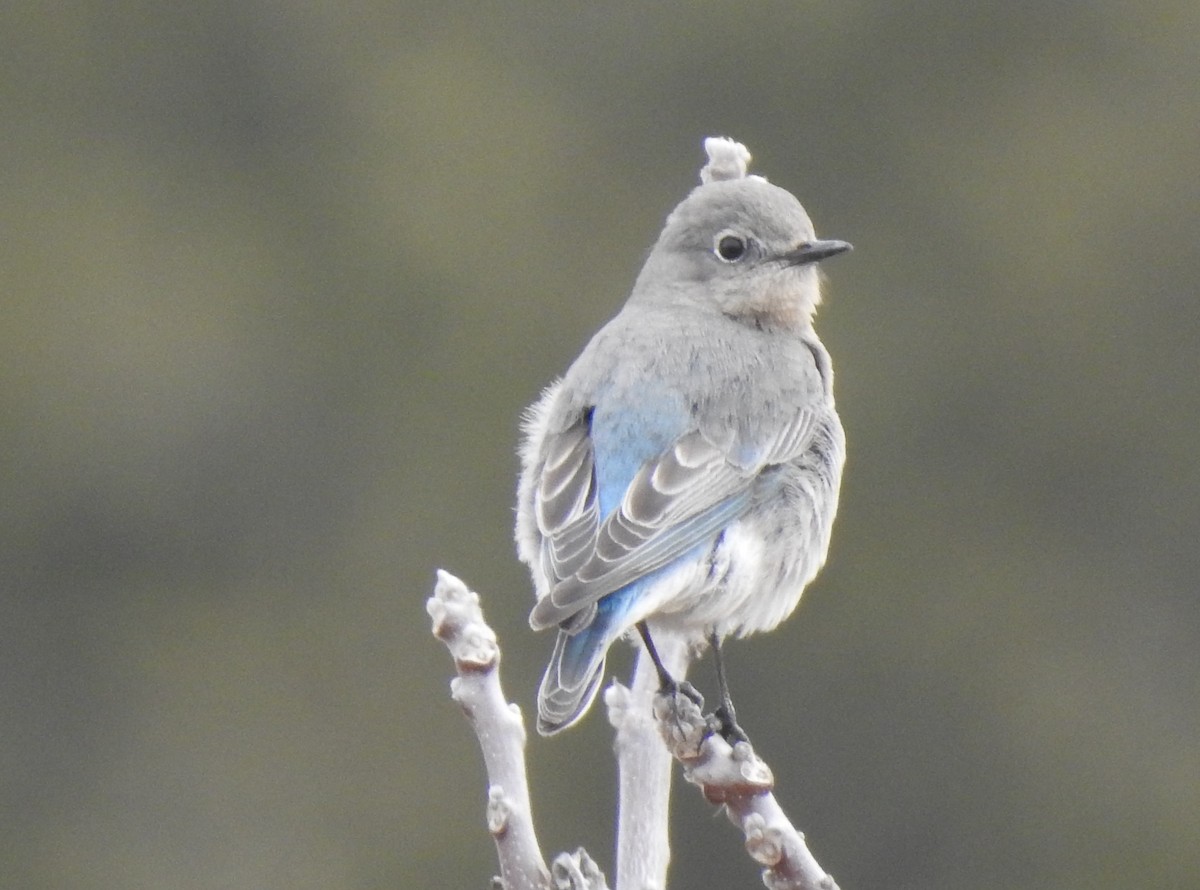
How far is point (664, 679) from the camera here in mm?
5895

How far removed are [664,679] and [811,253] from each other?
1736 mm

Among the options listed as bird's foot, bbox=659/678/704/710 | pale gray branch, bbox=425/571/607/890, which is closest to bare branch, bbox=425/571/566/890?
pale gray branch, bbox=425/571/607/890

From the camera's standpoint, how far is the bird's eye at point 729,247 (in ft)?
24.1

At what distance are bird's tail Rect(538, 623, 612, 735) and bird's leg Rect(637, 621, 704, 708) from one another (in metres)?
0.19

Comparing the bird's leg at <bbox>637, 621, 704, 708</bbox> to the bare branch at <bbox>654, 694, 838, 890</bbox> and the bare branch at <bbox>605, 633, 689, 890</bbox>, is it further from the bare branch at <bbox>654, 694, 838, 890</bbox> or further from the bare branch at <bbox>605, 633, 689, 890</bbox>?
the bare branch at <bbox>654, 694, 838, 890</bbox>

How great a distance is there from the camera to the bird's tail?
17.5ft

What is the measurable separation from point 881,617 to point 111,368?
777 cm

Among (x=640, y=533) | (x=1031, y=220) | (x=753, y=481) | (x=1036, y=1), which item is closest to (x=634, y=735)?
(x=640, y=533)

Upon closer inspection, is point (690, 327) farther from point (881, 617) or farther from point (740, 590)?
point (881, 617)

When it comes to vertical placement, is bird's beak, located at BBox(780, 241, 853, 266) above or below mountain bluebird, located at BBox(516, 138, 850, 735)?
above

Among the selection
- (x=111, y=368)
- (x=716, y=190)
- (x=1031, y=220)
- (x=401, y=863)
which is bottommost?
(x=401, y=863)

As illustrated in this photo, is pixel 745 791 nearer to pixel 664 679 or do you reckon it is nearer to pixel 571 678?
pixel 571 678

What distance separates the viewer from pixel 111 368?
23.8 metres

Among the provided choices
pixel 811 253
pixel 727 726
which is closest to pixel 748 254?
pixel 811 253
